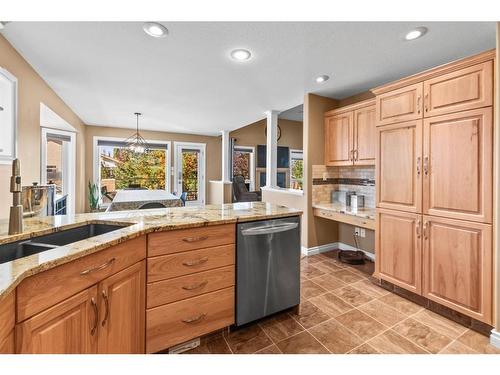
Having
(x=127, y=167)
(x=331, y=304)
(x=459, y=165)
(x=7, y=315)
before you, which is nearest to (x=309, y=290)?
(x=331, y=304)

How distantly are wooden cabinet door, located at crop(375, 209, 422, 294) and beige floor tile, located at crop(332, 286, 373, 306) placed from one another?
0.31 meters

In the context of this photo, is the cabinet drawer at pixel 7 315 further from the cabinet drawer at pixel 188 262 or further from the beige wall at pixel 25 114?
the beige wall at pixel 25 114

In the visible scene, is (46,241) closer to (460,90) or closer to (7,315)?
(7,315)

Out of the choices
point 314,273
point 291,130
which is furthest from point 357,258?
point 291,130

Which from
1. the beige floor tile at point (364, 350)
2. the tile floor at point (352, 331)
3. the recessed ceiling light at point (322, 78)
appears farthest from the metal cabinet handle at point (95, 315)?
the recessed ceiling light at point (322, 78)

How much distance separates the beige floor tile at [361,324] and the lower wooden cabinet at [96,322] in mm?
1525

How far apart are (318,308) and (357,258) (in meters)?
1.39

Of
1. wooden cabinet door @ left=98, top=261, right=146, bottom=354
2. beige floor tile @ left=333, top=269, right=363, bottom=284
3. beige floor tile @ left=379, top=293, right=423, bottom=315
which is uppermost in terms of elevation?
wooden cabinet door @ left=98, top=261, right=146, bottom=354

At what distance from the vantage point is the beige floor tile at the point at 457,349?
5.20ft

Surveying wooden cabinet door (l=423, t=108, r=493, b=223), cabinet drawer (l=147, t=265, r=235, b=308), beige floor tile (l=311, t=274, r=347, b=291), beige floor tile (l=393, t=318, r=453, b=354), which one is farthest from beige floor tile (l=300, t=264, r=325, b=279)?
cabinet drawer (l=147, t=265, r=235, b=308)

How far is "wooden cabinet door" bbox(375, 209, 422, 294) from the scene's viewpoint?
2145 millimetres

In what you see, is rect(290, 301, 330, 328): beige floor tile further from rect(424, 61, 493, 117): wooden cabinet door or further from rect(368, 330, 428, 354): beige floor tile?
rect(424, 61, 493, 117): wooden cabinet door

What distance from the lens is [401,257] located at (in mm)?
2275

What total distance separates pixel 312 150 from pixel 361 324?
229cm
